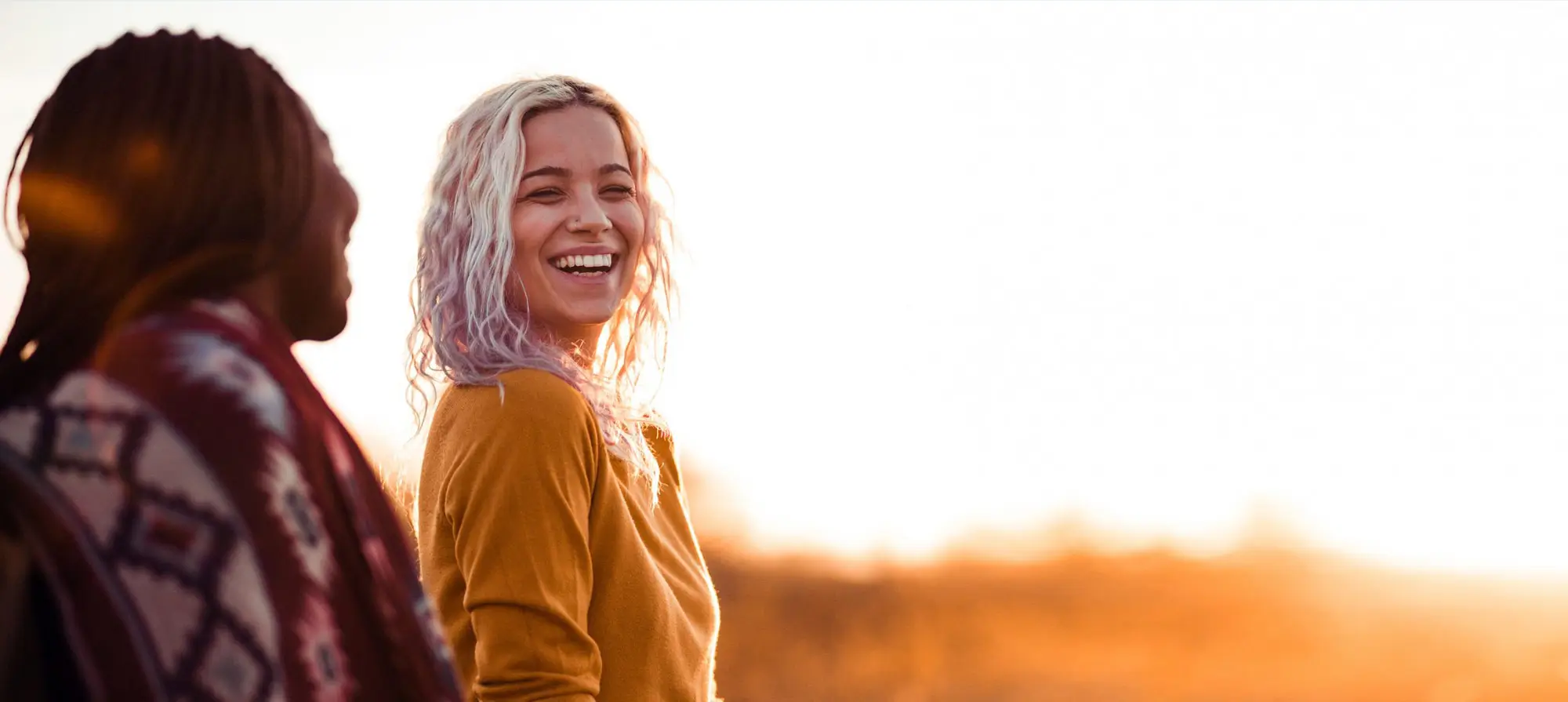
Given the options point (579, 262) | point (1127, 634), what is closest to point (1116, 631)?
point (1127, 634)

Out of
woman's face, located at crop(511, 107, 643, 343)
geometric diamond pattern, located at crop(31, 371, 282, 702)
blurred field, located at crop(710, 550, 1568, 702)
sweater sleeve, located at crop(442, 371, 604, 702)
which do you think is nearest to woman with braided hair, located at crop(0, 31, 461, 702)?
geometric diamond pattern, located at crop(31, 371, 282, 702)

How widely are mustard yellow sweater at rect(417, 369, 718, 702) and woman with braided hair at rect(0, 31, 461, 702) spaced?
0.60 m

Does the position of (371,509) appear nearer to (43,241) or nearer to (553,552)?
(43,241)

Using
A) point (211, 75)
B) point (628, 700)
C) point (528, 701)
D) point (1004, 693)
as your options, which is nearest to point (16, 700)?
point (211, 75)

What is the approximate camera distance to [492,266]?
2.57 metres

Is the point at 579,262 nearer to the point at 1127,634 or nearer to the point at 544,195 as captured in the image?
the point at 544,195

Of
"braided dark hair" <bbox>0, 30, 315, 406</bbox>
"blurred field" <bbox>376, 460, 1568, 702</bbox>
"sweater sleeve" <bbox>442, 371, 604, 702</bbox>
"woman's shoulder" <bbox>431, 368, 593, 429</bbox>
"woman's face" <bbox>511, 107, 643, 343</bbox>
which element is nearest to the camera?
"braided dark hair" <bbox>0, 30, 315, 406</bbox>

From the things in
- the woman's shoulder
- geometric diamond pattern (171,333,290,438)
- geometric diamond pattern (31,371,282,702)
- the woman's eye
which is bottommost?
geometric diamond pattern (31,371,282,702)

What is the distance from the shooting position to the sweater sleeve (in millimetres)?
2191

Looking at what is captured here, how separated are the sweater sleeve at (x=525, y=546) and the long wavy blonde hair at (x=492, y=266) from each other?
15 centimetres

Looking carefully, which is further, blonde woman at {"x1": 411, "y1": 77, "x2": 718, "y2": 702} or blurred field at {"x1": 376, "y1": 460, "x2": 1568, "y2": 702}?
blurred field at {"x1": 376, "y1": 460, "x2": 1568, "y2": 702}

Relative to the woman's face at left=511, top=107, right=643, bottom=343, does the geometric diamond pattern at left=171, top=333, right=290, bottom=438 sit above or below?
below

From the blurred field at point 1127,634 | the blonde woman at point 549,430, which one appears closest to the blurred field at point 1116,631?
the blurred field at point 1127,634

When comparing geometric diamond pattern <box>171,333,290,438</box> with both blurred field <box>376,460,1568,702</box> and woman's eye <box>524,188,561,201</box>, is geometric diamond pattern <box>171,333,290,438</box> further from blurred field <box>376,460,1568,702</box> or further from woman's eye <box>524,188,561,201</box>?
blurred field <box>376,460,1568,702</box>
